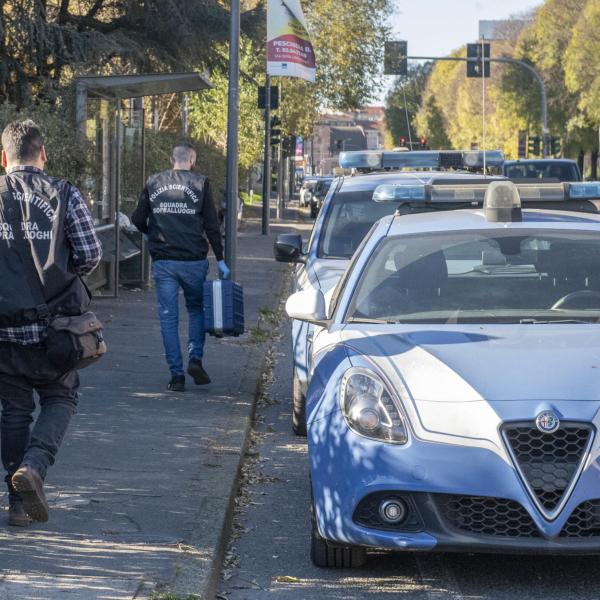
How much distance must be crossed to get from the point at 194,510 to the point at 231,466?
1.05 metres

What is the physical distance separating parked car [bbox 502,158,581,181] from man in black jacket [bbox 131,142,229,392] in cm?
1997

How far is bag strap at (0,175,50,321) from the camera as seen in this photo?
19.0 feet

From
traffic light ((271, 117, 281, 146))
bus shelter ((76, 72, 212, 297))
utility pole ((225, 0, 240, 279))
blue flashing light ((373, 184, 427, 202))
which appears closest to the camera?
blue flashing light ((373, 184, 427, 202))

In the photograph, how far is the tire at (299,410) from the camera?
28.1ft

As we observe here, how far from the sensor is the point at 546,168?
30.8 meters

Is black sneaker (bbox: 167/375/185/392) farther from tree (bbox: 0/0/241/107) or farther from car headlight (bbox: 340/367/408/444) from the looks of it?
Answer: tree (bbox: 0/0/241/107)

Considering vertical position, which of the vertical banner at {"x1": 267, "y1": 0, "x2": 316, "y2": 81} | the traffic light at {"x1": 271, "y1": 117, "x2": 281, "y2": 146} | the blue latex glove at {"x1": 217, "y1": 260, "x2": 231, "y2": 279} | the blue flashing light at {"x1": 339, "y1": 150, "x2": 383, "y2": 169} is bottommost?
the blue latex glove at {"x1": 217, "y1": 260, "x2": 231, "y2": 279}

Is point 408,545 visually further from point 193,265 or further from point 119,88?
point 119,88

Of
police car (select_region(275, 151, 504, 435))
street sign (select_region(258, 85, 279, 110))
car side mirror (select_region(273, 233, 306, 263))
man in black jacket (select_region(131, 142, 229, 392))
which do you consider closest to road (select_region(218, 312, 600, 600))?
police car (select_region(275, 151, 504, 435))

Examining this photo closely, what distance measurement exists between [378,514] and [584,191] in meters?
3.08

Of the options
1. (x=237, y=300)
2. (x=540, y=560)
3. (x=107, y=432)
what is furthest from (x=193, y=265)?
(x=540, y=560)

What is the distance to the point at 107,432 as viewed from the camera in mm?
8133

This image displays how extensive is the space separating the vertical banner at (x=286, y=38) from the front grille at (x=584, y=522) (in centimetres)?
1008

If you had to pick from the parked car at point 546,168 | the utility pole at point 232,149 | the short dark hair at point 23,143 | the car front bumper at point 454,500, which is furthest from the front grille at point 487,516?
the parked car at point 546,168
